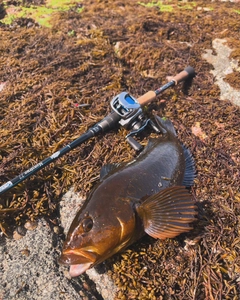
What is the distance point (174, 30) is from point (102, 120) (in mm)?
3641

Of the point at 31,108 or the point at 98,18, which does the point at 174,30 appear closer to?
the point at 98,18

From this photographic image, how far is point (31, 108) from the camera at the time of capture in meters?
4.65

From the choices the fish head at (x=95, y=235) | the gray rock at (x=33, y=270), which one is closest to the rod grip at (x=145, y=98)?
the fish head at (x=95, y=235)

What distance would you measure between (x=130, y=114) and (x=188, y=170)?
1.13 meters

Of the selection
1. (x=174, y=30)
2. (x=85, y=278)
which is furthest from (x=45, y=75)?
(x=85, y=278)

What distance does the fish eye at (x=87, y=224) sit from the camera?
263 centimetres

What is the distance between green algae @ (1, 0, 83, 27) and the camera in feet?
23.2

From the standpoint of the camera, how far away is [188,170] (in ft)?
12.4

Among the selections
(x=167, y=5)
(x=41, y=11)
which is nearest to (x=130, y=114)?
(x=41, y=11)

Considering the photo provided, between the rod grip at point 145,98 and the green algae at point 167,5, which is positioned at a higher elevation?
the green algae at point 167,5

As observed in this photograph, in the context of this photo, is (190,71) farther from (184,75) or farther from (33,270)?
(33,270)

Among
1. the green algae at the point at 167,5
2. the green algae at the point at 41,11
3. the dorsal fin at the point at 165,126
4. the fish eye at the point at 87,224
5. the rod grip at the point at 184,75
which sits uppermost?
the green algae at the point at 41,11

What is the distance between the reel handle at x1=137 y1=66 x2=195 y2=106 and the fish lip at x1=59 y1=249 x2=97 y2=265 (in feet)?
8.38

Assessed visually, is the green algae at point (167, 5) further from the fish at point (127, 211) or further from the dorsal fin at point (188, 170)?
the fish at point (127, 211)
